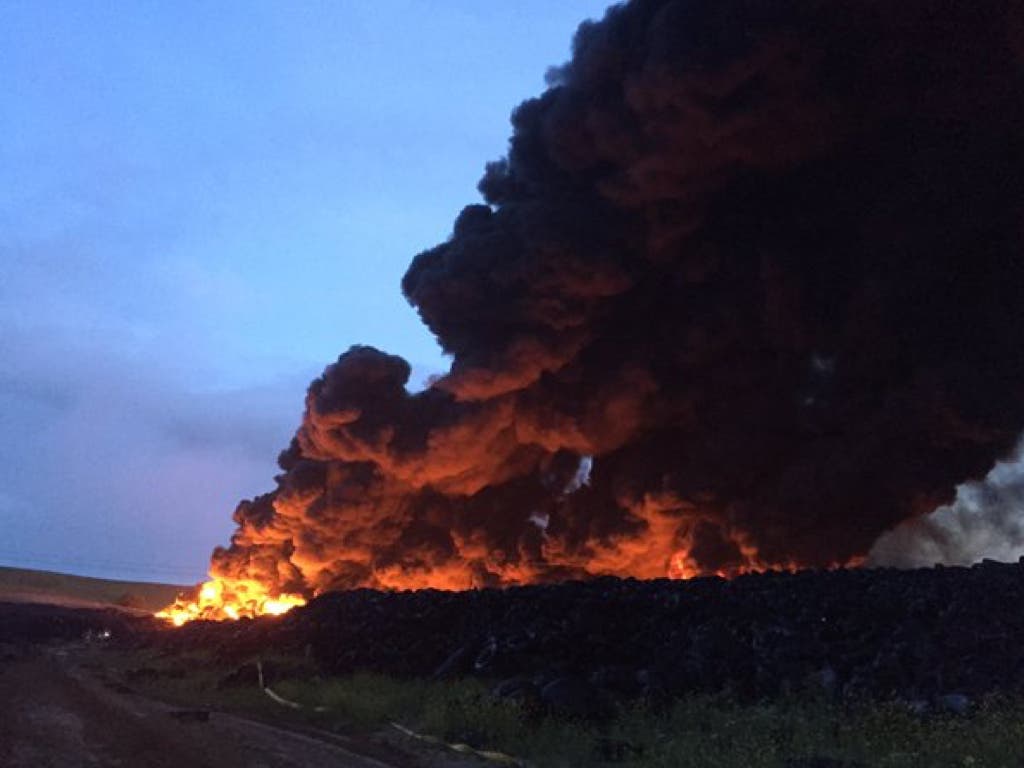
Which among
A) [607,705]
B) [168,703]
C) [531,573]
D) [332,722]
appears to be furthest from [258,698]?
[531,573]

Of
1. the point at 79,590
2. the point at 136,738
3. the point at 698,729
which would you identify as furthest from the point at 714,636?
the point at 79,590

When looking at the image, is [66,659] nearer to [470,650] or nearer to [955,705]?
[470,650]

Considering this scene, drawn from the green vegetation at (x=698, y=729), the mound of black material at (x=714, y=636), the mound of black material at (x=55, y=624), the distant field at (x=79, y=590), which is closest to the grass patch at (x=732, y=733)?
the green vegetation at (x=698, y=729)

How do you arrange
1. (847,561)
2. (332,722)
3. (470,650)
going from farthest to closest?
(847,561) → (470,650) → (332,722)

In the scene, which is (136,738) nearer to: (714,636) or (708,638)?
(708,638)

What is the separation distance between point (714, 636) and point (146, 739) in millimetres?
9332

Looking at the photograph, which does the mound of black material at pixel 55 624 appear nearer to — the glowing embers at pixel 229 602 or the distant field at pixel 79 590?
the glowing embers at pixel 229 602

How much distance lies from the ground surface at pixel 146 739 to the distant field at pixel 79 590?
1823 inches

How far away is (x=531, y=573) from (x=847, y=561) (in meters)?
12.4

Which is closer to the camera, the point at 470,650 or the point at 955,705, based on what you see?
the point at 955,705

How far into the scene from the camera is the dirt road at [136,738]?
41.3ft

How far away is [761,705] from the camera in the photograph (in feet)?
48.9

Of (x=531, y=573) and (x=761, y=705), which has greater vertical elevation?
(x=531, y=573)

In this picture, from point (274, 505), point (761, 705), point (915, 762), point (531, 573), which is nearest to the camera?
point (915, 762)
